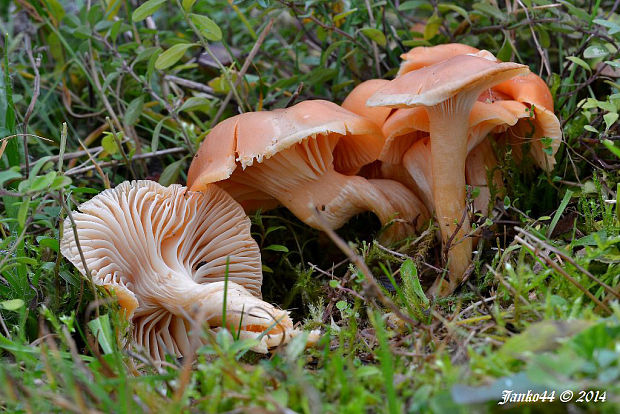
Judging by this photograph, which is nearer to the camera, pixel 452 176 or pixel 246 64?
pixel 452 176

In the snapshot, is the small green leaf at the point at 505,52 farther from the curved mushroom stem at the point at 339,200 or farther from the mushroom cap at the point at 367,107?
the curved mushroom stem at the point at 339,200

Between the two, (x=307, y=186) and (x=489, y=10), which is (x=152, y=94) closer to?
(x=307, y=186)

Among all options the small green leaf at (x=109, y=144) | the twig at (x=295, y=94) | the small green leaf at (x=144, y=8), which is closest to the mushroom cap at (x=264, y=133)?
the twig at (x=295, y=94)

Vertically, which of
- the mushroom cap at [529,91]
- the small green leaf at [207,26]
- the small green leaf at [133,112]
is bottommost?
the mushroom cap at [529,91]

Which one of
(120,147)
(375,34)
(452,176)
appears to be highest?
(375,34)

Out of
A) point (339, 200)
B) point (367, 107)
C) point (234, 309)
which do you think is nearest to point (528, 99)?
point (367, 107)

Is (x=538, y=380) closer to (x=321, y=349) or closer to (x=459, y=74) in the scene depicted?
(x=321, y=349)

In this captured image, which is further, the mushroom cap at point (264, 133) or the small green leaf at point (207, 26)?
the small green leaf at point (207, 26)
